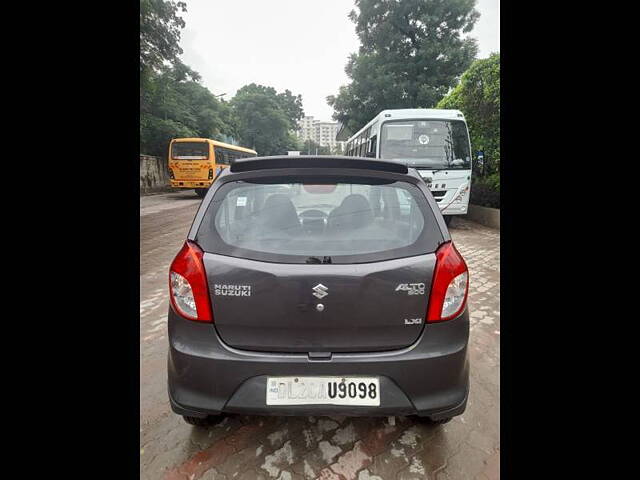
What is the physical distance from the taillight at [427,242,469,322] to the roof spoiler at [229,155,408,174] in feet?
1.72

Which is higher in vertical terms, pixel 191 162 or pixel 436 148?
pixel 191 162

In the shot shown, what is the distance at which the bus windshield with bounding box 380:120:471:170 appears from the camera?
366 inches

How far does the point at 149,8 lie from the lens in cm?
A: 1014

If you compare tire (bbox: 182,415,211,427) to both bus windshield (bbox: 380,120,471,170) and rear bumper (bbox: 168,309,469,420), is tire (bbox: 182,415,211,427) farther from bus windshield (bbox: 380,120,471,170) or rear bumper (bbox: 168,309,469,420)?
bus windshield (bbox: 380,120,471,170)

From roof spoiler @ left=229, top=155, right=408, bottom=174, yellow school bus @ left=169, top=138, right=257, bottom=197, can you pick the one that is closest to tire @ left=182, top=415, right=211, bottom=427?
roof spoiler @ left=229, top=155, right=408, bottom=174

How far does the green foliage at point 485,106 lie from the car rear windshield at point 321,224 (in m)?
9.11

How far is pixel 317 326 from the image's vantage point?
1828mm

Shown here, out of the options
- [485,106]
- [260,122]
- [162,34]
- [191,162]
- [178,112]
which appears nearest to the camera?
[485,106]

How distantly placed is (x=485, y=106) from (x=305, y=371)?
10759 mm

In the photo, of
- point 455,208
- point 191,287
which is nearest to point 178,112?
point 455,208

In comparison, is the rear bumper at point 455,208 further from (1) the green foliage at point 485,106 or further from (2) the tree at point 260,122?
(2) the tree at point 260,122

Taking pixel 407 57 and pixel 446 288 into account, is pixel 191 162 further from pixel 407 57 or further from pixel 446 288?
pixel 446 288

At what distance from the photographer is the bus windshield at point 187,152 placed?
1956 cm

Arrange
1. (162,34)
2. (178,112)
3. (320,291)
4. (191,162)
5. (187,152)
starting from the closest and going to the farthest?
(320,291) → (162,34) → (191,162) → (187,152) → (178,112)
